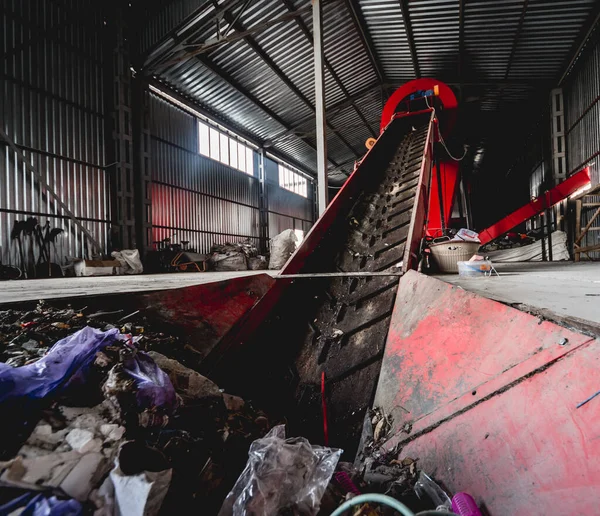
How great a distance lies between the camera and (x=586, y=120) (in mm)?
7629

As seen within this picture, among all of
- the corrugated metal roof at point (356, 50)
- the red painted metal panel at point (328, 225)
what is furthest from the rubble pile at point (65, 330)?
the corrugated metal roof at point (356, 50)

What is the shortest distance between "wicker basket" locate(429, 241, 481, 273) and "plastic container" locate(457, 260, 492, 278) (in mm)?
472

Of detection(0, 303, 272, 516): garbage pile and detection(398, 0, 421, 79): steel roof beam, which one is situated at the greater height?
detection(398, 0, 421, 79): steel roof beam

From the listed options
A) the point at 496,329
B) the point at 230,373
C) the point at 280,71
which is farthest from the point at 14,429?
the point at 280,71

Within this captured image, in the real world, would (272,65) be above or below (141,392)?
above

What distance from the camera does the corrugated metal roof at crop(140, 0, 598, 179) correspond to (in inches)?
290

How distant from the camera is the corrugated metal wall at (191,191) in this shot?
8.98 meters

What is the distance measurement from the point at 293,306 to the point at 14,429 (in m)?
1.89

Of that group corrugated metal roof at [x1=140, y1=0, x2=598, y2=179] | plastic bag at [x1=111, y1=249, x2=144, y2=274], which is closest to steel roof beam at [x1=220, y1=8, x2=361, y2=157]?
corrugated metal roof at [x1=140, y1=0, x2=598, y2=179]

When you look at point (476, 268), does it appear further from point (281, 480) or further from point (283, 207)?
point (283, 207)

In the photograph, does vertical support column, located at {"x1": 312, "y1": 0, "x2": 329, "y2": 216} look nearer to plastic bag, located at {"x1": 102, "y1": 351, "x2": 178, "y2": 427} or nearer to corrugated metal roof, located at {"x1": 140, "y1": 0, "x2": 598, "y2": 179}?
corrugated metal roof, located at {"x1": 140, "y1": 0, "x2": 598, "y2": 179}

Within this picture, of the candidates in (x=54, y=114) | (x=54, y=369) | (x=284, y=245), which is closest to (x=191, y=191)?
(x=284, y=245)

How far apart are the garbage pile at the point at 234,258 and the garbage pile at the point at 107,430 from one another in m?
7.83

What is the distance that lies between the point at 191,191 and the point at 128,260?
11.6 ft
